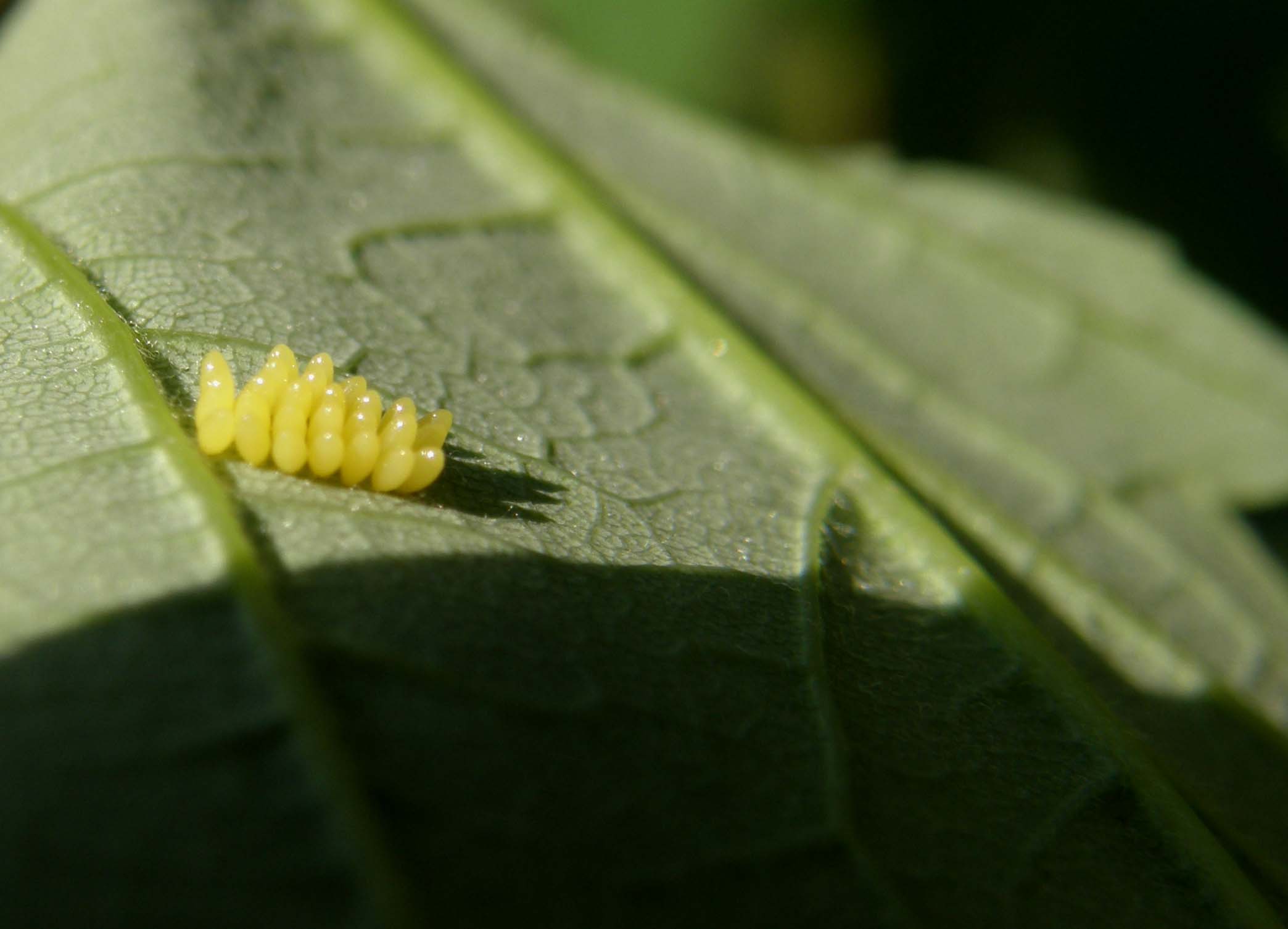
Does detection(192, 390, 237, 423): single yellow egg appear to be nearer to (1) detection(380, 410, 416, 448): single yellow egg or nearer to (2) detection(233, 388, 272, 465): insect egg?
(2) detection(233, 388, 272, 465): insect egg

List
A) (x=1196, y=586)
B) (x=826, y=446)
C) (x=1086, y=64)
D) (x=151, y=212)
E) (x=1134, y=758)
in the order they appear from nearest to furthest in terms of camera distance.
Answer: (x=1134, y=758)
(x=151, y=212)
(x=826, y=446)
(x=1196, y=586)
(x=1086, y=64)

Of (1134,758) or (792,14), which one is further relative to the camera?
(792,14)

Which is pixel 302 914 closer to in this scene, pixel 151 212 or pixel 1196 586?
pixel 151 212

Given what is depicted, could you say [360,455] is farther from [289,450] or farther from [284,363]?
[284,363]

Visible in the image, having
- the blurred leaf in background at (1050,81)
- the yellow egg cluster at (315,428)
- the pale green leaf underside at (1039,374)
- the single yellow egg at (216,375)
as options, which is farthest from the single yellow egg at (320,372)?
the blurred leaf in background at (1050,81)

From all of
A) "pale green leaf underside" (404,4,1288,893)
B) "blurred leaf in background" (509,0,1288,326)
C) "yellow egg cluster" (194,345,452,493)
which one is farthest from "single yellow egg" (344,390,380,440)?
"blurred leaf in background" (509,0,1288,326)

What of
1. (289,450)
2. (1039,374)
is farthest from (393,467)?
(1039,374)

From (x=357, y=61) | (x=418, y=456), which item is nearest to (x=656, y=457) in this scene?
(x=418, y=456)

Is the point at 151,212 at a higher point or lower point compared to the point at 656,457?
higher
